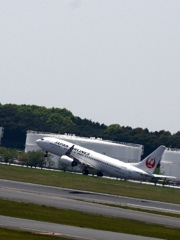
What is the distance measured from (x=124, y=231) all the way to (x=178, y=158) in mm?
128598

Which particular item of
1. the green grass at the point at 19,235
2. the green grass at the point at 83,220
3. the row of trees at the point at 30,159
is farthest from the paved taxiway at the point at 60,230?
the row of trees at the point at 30,159

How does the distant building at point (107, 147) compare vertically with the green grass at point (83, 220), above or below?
above

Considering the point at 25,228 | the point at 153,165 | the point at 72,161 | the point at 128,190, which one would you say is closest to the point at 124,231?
the point at 25,228

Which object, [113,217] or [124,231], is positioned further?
[113,217]

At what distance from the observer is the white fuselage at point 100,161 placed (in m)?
117

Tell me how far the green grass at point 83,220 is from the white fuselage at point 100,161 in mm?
59361

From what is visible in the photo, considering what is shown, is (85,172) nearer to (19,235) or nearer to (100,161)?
(100,161)

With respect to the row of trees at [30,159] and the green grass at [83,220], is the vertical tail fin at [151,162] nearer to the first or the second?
the row of trees at [30,159]

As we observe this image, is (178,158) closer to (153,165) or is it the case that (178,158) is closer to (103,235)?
(153,165)

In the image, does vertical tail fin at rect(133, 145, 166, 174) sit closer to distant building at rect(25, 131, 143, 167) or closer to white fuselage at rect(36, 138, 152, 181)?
white fuselage at rect(36, 138, 152, 181)

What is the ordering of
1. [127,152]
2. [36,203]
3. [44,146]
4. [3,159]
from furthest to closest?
1. [127,152]
2. [3,159]
3. [44,146]
4. [36,203]

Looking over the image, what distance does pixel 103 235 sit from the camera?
4297 centimetres

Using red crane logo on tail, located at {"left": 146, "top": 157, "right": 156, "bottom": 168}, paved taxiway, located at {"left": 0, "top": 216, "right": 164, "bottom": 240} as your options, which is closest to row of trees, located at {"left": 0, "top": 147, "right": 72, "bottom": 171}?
red crane logo on tail, located at {"left": 146, "top": 157, "right": 156, "bottom": 168}

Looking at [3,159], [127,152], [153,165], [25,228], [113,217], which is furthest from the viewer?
[127,152]
